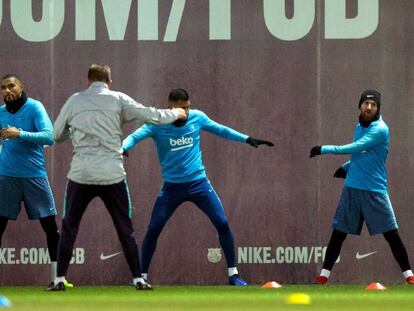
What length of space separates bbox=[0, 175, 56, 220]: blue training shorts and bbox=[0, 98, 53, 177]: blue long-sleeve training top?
0.22ft

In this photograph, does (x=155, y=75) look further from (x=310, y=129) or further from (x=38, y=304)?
(x=38, y=304)

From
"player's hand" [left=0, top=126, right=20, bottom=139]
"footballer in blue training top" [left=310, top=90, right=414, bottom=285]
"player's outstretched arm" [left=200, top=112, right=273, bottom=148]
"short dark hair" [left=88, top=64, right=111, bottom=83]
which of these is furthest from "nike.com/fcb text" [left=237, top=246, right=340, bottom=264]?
"short dark hair" [left=88, top=64, right=111, bottom=83]

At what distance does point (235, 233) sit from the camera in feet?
48.3

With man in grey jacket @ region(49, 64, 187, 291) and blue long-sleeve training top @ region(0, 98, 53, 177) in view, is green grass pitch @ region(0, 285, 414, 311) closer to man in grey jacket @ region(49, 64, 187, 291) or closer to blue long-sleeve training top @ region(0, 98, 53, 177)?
man in grey jacket @ region(49, 64, 187, 291)

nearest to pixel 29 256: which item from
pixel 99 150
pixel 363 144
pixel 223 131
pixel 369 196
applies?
pixel 223 131

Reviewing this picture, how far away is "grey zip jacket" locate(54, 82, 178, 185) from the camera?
1163 cm

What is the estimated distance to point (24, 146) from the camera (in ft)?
43.1

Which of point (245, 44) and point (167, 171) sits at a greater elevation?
point (245, 44)

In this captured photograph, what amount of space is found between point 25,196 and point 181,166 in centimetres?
151

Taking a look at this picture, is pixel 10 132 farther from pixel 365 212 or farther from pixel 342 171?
pixel 365 212

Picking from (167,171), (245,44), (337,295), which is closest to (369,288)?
(337,295)

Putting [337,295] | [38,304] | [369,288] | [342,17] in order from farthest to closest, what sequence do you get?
[342,17] → [369,288] → [337,295] → [38,304]

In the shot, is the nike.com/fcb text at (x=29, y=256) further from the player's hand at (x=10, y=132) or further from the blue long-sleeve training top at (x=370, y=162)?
the blue long-sleeve training top at (x=370, y=162)

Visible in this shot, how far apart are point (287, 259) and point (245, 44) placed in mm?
2322
